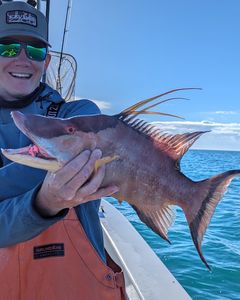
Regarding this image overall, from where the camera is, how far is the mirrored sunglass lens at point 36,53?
2180 mm

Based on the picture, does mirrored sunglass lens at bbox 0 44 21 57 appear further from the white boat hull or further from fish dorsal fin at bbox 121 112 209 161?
the white boat hull

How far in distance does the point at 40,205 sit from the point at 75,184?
252 millimetres

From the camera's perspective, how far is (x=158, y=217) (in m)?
1.88

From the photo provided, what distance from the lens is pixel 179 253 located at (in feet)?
20.7

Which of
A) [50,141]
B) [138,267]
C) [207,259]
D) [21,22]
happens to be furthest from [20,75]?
[207,259]

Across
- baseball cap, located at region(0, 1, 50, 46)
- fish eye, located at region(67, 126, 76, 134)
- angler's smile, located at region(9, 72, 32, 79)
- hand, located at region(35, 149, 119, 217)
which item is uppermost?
baseball cap, located at region(0, 1, 50, 46)

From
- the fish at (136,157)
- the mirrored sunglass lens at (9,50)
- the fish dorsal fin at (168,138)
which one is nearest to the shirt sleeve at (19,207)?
the fish at (136,157)

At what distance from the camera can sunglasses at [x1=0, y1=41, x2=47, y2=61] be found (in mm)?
2148

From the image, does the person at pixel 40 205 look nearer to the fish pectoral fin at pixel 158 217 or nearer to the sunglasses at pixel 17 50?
the sunglasses at pixel 17 50

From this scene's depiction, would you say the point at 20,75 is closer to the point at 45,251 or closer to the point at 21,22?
the point at 21,22

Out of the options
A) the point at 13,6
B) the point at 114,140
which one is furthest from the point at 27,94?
the point at 114,140

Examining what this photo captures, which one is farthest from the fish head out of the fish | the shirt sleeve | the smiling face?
the smiling face

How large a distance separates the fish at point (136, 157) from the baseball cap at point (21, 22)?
81 cm

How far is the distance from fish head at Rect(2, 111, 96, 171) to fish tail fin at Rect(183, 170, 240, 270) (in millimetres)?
568
